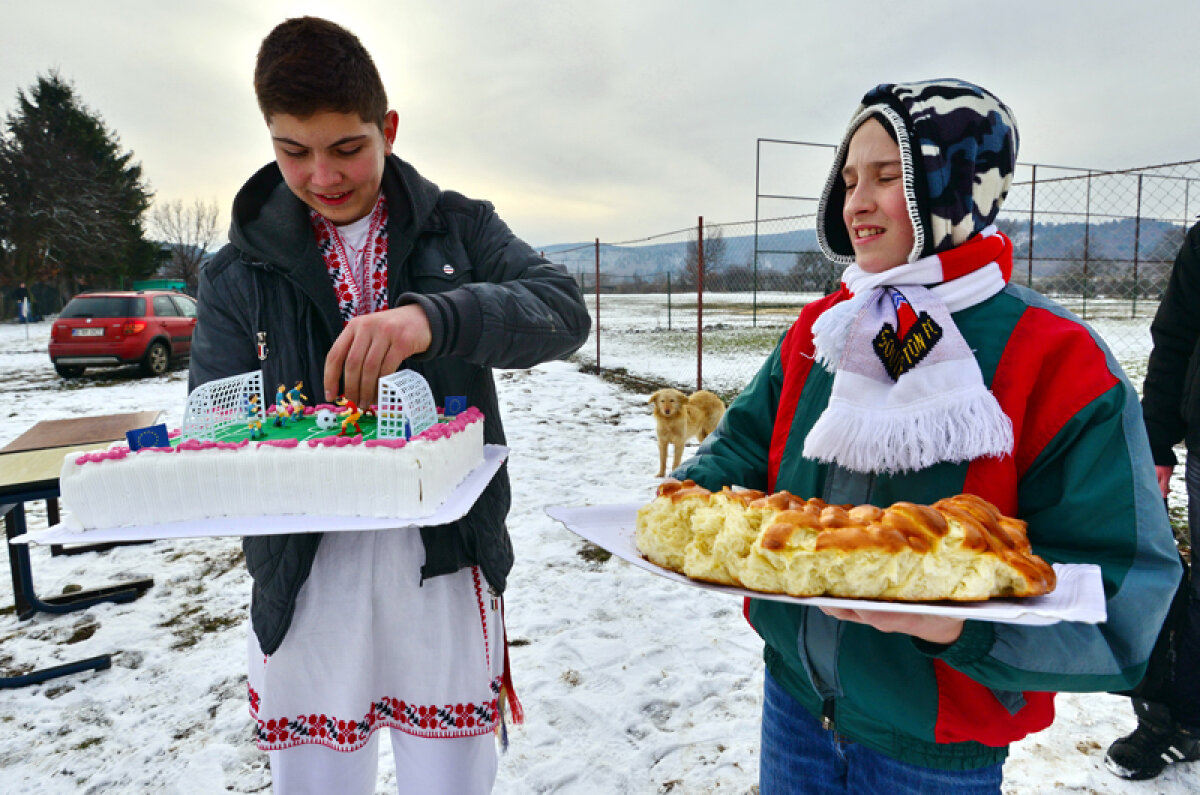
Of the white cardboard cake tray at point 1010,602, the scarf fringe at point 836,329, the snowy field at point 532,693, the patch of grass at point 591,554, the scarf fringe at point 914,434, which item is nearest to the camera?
the white cardboard cake tray at point 1010,602

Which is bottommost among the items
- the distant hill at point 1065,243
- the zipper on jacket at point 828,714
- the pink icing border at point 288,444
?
the zipper on jacket at point 828,714

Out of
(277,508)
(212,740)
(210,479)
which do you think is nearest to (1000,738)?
(277,508)

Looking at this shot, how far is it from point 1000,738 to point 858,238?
1.07 m

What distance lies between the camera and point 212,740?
280cm

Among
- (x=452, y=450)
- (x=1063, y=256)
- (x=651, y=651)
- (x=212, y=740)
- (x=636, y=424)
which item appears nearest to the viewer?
(x=452, y=450)

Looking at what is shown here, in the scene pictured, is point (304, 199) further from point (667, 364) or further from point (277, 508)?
point (667, 364)

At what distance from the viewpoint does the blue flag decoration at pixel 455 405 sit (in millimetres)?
1646

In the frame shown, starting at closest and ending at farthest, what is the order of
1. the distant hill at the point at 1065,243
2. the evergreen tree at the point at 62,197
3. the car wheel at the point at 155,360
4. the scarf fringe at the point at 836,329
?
1. the scarf fringe at the point at 836,329
2. the distant hill at the point at 1065,243
3. the car wheel at the point at 155,360
4. the evergreen tree at the point at 62,197

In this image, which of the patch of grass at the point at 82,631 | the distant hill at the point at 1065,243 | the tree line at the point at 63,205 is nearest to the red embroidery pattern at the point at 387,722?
the patch of grass at the point at 82,631

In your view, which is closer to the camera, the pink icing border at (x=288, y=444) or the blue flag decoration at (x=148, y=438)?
the pink icing border at (x=288, y=444)

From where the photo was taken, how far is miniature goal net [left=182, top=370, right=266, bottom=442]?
5.24ft

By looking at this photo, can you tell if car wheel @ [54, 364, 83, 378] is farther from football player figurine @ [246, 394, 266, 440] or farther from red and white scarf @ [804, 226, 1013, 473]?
red and white scarf @ [804, 226, 1013, 473]

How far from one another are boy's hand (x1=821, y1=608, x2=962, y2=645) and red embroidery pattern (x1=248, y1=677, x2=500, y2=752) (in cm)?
115

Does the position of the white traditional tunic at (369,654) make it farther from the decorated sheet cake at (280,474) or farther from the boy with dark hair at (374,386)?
the decorated sheet cake at (280,474)
